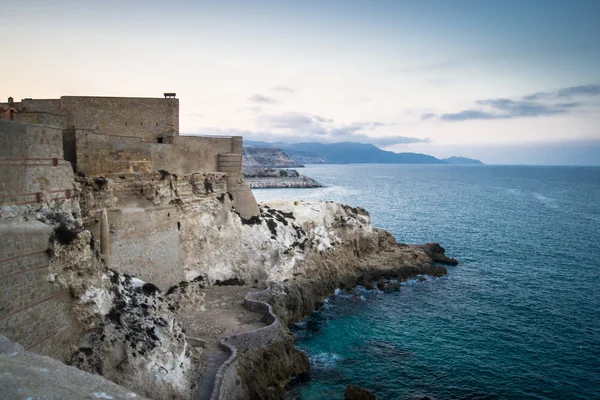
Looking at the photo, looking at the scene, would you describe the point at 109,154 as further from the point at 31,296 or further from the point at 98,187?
the point at 31,296

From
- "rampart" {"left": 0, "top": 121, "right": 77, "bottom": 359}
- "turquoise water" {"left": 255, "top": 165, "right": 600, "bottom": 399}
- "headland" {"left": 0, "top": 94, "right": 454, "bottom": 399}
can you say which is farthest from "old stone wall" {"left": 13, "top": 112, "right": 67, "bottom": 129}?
"turquoise water" {"left": 255, "top": 165, "right": 600, "bottom": 399}

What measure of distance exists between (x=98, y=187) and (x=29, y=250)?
766cm

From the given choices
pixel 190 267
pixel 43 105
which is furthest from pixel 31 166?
pixel 190 267

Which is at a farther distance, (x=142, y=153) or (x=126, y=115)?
(x=126, y=115)

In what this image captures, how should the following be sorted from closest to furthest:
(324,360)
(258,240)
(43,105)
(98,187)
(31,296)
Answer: (31,296) → (98,187) → (43,105) → (324,360) → (258,240)

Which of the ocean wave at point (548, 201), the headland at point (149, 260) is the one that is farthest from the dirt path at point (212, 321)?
the ocean wave at point (548, 201)

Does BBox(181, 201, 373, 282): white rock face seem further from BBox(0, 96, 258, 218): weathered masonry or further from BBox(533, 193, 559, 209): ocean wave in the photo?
BBox(533, 193, 559, 209): ocean wave

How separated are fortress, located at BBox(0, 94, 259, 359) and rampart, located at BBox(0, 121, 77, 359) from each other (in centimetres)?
3

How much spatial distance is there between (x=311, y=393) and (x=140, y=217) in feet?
42.8

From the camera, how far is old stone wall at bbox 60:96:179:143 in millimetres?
24453

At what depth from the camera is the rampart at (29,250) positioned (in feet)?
37.6

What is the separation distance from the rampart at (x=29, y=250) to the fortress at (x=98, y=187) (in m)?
0.03

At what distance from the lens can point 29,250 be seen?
12.2m

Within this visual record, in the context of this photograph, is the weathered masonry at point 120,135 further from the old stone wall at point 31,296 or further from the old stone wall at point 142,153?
the old stone wall at point 31,296
